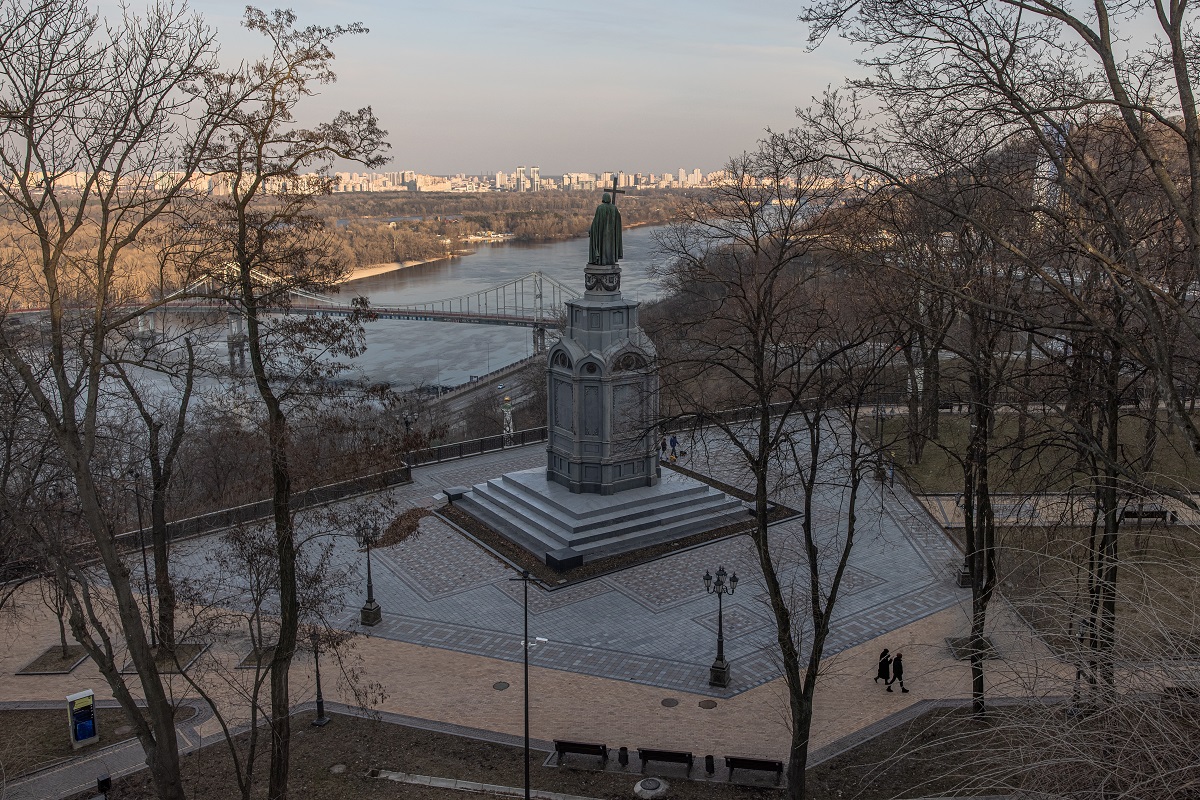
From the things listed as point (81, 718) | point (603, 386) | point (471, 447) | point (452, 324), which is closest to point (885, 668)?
point (603, 386)

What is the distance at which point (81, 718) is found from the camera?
12.4 m

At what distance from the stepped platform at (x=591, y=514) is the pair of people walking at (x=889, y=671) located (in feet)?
21.2

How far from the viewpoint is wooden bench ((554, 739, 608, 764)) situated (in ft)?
38.3

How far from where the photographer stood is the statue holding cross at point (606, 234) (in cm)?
1998

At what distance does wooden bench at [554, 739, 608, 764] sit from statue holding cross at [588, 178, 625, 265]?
11.1 meters

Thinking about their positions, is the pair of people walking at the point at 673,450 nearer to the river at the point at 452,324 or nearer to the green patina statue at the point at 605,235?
the green patina statue at the point at 605,235

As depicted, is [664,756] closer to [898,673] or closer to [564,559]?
[898,673]

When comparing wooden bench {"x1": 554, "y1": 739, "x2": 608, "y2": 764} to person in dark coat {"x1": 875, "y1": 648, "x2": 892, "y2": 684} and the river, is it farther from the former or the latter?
the river

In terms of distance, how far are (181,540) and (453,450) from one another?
8124 millimetres

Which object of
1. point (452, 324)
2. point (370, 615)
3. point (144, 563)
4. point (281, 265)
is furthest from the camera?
point (452, 324)

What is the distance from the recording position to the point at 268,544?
10.3 m

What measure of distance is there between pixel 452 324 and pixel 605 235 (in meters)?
58.3

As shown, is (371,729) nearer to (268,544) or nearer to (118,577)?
(268,544)

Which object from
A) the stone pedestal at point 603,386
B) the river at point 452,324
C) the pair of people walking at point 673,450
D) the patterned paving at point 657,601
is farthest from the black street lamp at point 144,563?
the river at point 452,324
